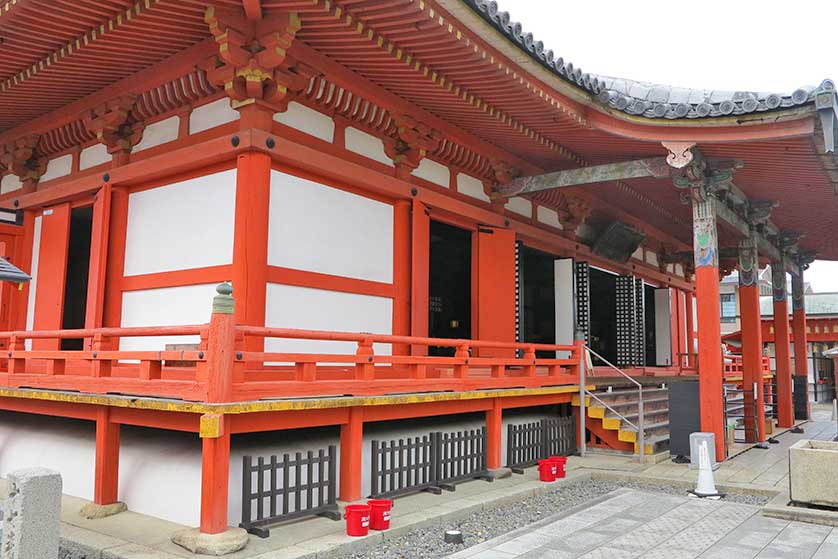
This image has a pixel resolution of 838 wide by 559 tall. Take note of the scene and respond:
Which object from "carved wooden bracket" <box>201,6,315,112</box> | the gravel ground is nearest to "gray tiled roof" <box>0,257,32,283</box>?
"carved wooden bracket" <box>201,6,315,112</box>

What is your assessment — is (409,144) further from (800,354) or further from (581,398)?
(800,354)

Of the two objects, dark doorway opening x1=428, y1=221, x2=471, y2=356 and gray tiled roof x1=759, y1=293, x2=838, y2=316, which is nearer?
dark doorway opening x1=428, y1=221, x2=471, y2=356

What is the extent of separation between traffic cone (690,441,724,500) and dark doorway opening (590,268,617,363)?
28.6 ft

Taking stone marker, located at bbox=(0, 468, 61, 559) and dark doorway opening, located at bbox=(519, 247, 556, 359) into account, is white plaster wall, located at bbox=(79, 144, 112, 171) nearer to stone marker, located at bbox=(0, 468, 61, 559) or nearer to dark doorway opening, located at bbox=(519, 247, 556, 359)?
stone marker, located at bbox=(0, 468, 61, 559)

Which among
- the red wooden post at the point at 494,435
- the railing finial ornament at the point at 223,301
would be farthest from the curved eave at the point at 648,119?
the red wooden post at the point at 494,435

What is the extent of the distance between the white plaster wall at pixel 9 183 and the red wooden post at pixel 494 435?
8.12m

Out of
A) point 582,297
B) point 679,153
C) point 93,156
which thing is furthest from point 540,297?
point 93,156

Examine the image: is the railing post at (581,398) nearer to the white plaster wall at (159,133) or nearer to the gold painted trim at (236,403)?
the gold painted trim at (236,403)

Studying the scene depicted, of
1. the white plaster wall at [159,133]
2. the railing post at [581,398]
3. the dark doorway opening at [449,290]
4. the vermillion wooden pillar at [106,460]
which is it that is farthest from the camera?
the dark doorway opening at [449,290]

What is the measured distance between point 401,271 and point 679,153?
408cm

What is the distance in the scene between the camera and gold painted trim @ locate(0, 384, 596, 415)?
551cm

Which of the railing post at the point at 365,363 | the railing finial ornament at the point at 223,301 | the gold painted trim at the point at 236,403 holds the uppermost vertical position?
the railing finial ornament at the point at 223,301

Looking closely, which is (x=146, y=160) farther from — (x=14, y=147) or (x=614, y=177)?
(x=614, y=177)

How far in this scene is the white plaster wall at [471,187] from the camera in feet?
34.6
